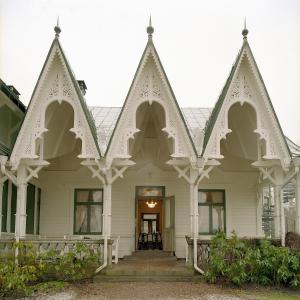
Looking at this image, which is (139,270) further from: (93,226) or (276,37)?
(276,37)

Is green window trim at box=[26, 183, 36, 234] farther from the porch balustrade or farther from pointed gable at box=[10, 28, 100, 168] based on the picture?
pointed gable at box=[10, 28, 100, 168]

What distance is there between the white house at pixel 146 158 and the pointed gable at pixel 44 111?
Answer: 28 millimetres

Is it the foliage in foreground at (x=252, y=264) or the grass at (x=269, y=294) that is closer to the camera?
the grass at (x=269, y=294)

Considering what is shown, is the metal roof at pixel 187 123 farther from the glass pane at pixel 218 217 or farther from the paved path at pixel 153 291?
the paved path at pixel 153 291

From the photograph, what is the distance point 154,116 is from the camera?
15289 mm

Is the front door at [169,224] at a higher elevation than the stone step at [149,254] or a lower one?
higher

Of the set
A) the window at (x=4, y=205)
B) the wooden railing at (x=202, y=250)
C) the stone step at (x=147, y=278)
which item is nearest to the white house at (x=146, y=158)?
the window at (x=4, y=205)

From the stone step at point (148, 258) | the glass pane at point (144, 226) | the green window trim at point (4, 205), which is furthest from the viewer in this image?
the glass pane at point (144, 226)

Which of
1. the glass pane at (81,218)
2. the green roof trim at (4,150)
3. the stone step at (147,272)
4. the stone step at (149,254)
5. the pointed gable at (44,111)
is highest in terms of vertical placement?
the pointed gable at (44,111)

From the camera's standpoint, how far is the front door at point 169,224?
16609mm

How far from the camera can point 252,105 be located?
42.2 ft

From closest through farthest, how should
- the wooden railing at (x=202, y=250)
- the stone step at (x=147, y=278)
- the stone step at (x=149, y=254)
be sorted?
the stone step at (x=147, y=278) < the wooden railing at (x=202, y=250) < the stone step at (x=149, y=254)

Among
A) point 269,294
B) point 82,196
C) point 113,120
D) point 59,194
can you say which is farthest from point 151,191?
point 269,294

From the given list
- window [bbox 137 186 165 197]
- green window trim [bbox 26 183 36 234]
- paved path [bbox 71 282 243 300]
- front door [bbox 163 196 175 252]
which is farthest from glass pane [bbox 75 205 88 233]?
paved path [bbox 71 282 243 300]
